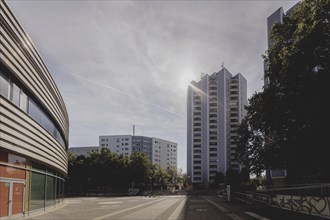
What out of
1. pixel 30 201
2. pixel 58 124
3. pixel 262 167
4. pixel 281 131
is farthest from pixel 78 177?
pixel 281 131

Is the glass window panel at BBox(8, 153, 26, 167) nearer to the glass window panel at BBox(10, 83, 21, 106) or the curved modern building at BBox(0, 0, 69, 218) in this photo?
the curved modern building at BBox(0, 0, 69, 218)

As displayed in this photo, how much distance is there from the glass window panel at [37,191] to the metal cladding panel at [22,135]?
39.9 inches

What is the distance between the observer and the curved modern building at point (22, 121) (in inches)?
619

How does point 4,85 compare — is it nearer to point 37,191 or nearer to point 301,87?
point 37,191

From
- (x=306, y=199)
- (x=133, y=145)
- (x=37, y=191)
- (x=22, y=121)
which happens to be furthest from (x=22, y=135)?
(x=133, y=145)

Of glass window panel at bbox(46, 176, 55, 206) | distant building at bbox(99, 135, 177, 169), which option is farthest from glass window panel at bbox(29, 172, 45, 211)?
distant building at bbox(99, 135, 177, 169)

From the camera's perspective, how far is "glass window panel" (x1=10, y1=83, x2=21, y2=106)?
56.2ft

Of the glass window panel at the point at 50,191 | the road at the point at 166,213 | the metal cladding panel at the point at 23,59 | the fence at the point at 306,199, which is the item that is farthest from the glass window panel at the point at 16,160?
the fence at the point at 306,199

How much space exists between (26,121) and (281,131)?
1297 centimetres

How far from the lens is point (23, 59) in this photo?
1794cm

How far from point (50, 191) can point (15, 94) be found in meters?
12.3

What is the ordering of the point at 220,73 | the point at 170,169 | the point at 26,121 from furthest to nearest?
the point at 170,169, the point at 220,73, the point at 26,121

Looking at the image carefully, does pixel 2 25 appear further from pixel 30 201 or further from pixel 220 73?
pixel 220 73

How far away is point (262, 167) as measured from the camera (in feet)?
170
